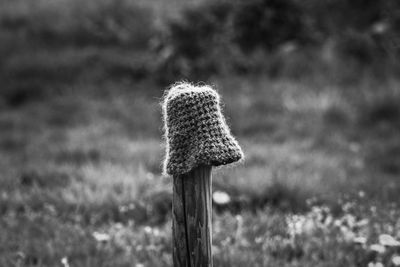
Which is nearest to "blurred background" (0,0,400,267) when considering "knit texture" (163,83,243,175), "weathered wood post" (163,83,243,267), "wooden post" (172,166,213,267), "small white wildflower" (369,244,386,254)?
"small white wildflower" (369,244,386,254)

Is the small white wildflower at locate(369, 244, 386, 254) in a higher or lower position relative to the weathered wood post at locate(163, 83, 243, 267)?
lower

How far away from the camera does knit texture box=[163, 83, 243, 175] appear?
7.73 ft

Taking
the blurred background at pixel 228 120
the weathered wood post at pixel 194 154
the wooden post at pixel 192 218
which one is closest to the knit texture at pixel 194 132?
the weathered wood post at pixel 194 154

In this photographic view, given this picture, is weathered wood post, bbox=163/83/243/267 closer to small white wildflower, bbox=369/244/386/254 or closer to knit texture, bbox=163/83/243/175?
knit texture, bbox=163/83/243/175

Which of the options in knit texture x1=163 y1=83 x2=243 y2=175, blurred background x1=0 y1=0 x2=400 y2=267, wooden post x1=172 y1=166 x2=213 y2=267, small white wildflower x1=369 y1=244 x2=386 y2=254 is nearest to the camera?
knit texture x1=163 y1=83 x2=243 y2=175

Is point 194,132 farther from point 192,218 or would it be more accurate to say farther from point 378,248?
point 378,248

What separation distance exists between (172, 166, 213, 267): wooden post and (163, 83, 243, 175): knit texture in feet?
0.37

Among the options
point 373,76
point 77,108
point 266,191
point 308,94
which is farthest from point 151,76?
point 266,191

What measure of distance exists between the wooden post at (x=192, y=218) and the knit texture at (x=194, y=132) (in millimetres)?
113

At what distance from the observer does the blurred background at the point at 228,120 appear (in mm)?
3898

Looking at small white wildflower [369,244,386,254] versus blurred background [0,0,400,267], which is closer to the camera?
small white wildflower [369,244,386,254]

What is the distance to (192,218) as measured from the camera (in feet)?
8.26

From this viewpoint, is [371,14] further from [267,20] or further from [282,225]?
[282,225]

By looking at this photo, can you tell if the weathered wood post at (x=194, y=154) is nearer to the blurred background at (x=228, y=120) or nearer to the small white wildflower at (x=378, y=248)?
the blurred background at (x=228, y=120)
